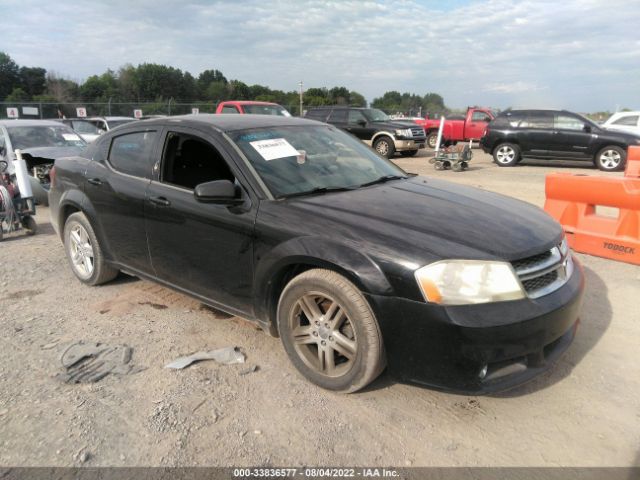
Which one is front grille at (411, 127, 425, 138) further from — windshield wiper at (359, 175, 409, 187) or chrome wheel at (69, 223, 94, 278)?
chrome wheel at (69, 223, 94, 278)

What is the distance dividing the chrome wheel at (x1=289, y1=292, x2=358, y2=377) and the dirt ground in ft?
0.62

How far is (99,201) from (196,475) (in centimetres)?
285

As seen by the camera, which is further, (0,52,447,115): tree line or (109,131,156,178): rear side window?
(0,52,447,115): tree line

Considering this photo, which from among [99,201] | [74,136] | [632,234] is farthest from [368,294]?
[74,136]

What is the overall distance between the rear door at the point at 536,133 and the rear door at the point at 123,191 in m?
13.5

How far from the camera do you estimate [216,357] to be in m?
3.36

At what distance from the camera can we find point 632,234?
5.28 meters

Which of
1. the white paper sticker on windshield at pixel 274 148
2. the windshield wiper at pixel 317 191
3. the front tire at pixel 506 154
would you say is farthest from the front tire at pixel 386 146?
the windshield wiper at pixel 317 191

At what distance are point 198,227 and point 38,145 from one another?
25.4ft

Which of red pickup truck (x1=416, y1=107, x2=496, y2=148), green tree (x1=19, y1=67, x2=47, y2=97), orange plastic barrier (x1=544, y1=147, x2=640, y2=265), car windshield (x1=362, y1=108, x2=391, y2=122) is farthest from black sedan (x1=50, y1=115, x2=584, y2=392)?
green tree (x1=19, y1=67, x2=47, y2=97)

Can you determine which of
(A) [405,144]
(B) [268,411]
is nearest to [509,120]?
(A) [405,144]

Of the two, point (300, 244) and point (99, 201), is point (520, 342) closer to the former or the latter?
point (300, 244)

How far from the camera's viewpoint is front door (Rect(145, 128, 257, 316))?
127 inches

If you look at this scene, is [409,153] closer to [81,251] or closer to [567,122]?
[567,122]
